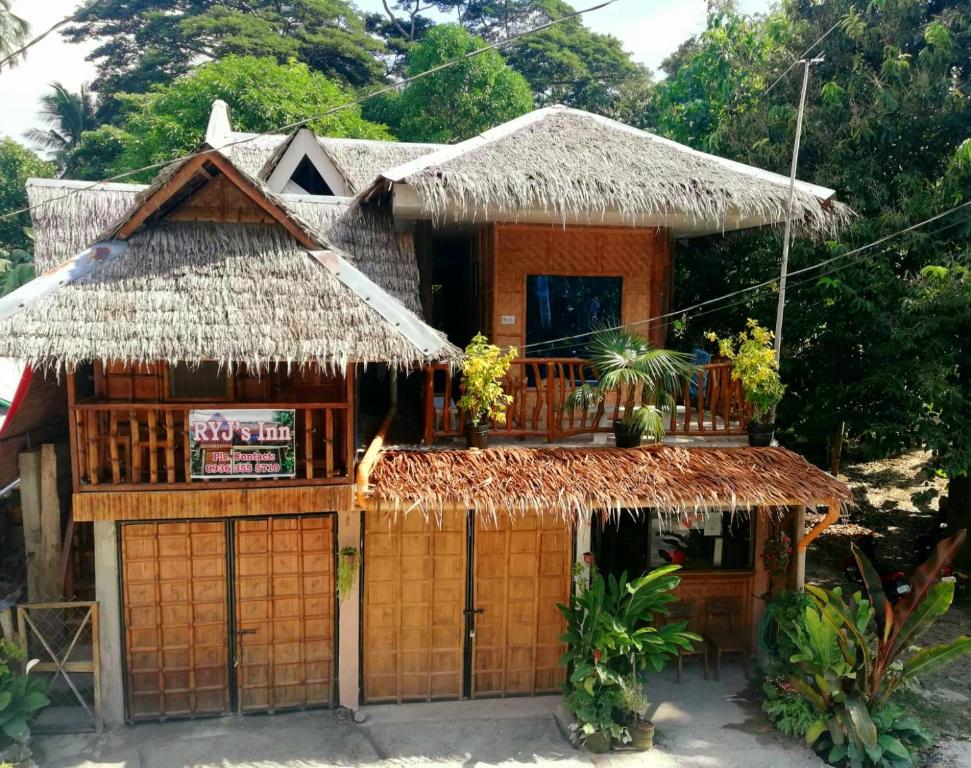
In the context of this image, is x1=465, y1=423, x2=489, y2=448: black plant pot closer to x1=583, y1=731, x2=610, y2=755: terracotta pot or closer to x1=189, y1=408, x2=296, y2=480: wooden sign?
x1=189, y1=408, x2=296, y2=480: wooden sign

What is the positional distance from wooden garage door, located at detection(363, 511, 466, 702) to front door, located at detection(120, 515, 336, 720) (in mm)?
455

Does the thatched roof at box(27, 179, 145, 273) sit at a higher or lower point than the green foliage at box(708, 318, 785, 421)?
higher

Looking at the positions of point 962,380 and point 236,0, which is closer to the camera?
point 962,380

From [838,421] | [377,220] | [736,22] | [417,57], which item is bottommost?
[838,421]

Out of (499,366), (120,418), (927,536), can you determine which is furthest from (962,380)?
(120,418)

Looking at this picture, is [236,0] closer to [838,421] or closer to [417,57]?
[417,57]

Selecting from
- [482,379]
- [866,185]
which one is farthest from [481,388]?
[866,185]

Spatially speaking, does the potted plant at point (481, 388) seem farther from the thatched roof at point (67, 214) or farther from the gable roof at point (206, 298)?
the thatched roof at point (67, 214)

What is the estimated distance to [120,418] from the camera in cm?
772

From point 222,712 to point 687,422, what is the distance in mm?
5932

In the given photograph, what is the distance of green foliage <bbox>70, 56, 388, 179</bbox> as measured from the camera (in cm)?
1816

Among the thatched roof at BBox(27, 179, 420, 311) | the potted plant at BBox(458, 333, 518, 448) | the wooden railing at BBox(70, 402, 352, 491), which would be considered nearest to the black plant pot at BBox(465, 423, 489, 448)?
the potted plant at BBox(458, 333, 518, 448)

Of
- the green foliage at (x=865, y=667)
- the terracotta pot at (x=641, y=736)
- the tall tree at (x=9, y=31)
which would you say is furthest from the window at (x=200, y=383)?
the tall tree at (x=9, y=31)

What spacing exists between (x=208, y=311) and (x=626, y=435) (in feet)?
14.7
